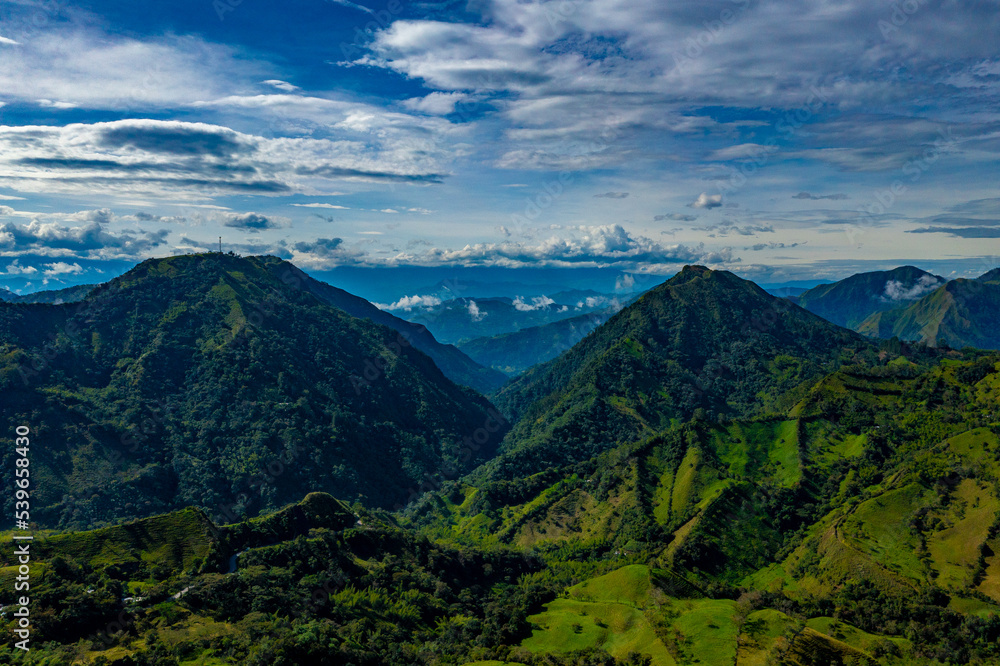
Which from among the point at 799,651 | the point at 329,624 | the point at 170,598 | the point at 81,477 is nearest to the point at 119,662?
the point at 170,598

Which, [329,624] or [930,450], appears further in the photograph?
[930,450]

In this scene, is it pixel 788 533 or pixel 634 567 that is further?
pixel 788 533

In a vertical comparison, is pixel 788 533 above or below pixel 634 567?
below

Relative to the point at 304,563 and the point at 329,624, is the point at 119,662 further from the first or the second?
the point at 304,563

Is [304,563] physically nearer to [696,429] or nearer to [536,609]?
[536,609]

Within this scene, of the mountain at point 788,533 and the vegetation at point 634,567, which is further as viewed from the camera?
the mountain at point 788,533

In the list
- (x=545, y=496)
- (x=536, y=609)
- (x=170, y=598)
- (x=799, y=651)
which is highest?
(x=799, y=651)

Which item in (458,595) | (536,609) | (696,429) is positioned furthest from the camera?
(696,429)

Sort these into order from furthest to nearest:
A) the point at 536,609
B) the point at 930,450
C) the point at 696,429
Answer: the point at 696,429 < the point at 930,450 < the point at 536,609

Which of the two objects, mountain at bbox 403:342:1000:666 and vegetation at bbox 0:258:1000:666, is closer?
vegetation at bbox 0:258:1000:666

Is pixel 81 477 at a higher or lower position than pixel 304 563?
lower
